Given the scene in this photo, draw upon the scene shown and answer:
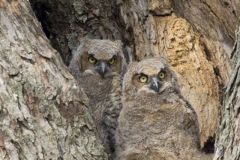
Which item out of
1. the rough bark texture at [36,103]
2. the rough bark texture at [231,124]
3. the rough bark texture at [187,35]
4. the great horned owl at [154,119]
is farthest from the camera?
the rough bark texture at [187,35]

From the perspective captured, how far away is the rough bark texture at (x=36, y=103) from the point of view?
11.8 feet

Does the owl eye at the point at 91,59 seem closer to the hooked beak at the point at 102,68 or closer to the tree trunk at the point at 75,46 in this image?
the hooked beak at the point at 102,68

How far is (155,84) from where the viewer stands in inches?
181

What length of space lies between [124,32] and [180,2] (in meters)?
0.54

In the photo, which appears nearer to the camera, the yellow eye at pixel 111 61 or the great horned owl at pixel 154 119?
the great horned owl at pixel 154 119

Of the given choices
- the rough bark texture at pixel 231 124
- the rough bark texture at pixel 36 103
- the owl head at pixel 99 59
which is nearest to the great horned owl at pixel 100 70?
the owl head at pixel 99 59

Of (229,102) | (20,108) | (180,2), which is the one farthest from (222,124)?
(180,2)

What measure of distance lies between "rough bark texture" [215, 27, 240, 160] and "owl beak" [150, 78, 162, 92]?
1285mm

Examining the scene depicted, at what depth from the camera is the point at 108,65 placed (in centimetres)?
536

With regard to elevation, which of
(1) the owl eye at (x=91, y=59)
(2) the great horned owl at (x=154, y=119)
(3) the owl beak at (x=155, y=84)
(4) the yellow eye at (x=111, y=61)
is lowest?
(2) the great horned owl at (x=154, y=119)

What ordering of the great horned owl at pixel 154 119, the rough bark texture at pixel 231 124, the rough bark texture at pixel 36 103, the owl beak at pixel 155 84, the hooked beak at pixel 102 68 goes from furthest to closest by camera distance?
the hooked beak at pixel 102 68 → the owl beak at pixel 155 84 → the great horned owl at pixel 154 119 → the rough bark texture at pixel 36 103 → the rough bark texture at pixel 231 124

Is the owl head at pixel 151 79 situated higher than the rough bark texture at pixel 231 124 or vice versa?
the owl head at pixel 151 79

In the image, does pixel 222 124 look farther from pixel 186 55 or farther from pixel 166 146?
pixel 186 55

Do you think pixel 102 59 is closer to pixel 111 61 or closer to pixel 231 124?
pixel 111 61
